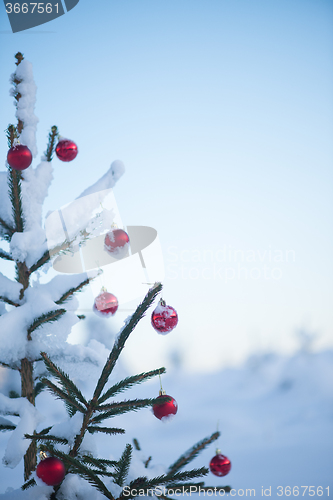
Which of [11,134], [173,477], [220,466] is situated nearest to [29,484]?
[173,477]

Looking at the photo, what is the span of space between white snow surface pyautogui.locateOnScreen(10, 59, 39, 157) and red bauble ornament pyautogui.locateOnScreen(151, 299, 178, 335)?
4.31 feet

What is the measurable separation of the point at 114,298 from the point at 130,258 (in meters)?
0.27

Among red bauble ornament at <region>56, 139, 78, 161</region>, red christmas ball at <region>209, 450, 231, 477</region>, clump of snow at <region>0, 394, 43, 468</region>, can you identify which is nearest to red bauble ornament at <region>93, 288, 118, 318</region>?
clump of snow at <region>0, 394, 43, 468</region>

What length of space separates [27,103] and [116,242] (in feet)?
3.60

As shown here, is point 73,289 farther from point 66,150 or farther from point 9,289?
point 66,150

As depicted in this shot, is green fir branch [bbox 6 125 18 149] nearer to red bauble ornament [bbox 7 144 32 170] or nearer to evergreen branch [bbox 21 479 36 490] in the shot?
red bauble ornament [bbox 7 144 32 170]

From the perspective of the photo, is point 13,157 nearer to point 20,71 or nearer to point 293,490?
point 20,71

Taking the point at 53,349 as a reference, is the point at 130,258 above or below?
above

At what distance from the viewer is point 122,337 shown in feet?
3.45

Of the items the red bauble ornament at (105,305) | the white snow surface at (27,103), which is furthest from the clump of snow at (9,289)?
the white snow surface at (27,103)

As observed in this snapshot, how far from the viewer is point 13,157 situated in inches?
58.0

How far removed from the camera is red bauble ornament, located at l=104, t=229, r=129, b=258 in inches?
62.7

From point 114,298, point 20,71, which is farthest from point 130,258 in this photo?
point 20,71

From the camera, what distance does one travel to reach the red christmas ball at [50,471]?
37.9 inches
